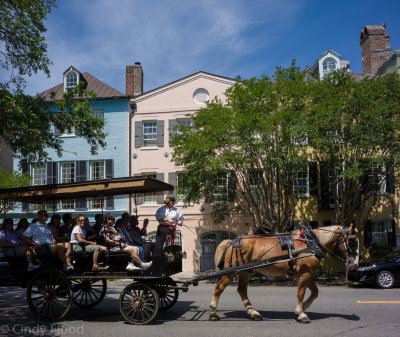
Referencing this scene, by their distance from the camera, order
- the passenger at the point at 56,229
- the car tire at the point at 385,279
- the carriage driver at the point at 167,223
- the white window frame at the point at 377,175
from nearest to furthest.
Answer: the carriage driver at the point at 167,223, the passenger at the point at 56,229, the car tire at the point at 385,279, the white window frame at the point at 377,175

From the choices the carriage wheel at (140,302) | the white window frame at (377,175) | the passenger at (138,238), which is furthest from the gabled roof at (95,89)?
the carriage wheel at (140,302)

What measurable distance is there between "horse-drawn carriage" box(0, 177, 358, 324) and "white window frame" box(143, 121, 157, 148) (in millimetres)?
14627

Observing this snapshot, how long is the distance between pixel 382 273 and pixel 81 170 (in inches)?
670

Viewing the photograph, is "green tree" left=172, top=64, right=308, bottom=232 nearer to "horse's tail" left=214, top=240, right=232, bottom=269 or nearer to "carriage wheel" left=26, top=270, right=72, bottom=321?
"horse's tail" left=214, top=240, right=232, bottom=269

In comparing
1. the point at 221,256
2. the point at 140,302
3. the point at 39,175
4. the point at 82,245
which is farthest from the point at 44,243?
the point at 39,175

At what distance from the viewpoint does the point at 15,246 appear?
8016 mm

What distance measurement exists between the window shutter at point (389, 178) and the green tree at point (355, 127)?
4cm

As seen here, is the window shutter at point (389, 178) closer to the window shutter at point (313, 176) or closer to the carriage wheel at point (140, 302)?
the window shutter at point (313, 176)

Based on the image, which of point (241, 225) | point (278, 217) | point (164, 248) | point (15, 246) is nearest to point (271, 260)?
point (164, 248)

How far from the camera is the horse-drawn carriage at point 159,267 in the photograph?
7285mm

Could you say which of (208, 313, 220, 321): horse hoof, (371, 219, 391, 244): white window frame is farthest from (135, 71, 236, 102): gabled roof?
(208, 313, 220, 321): horse hoof

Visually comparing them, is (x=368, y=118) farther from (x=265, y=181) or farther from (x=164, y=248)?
(x=164, y=248)

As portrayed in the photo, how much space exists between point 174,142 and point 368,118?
8.55 m

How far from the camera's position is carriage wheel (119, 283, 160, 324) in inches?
283
